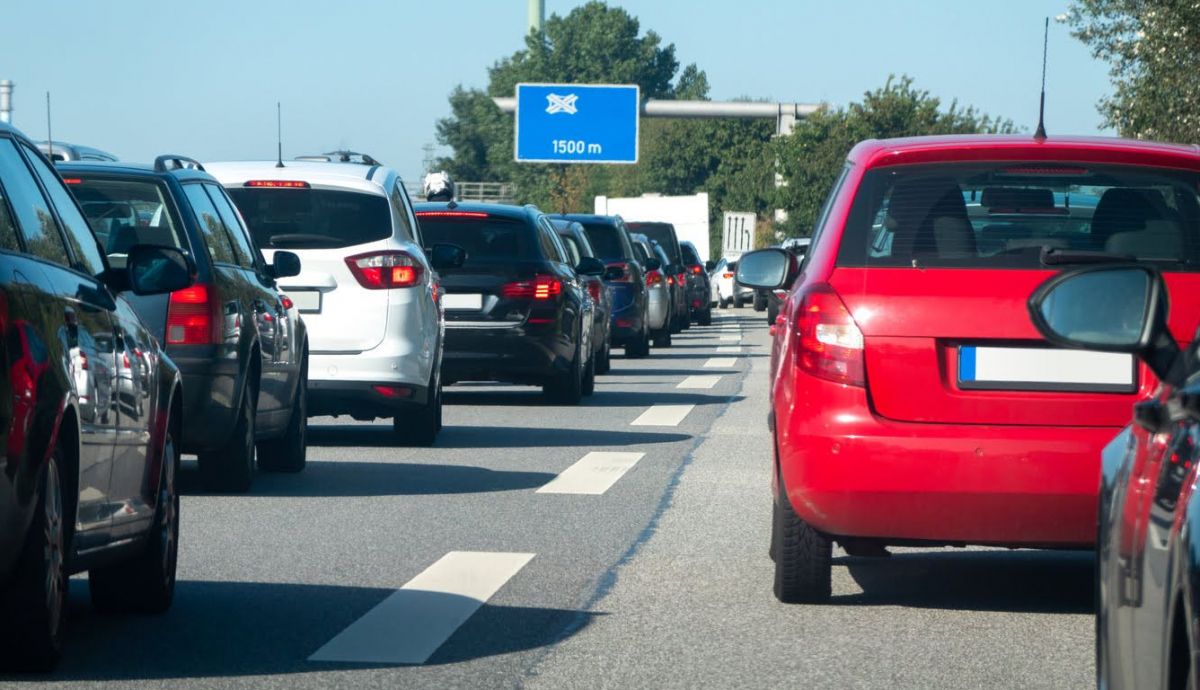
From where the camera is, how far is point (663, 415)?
1791 cm

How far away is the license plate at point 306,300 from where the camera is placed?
1369 cm

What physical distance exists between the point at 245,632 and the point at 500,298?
36.8ft

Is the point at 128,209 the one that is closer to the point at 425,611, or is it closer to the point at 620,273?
the point at 425,611

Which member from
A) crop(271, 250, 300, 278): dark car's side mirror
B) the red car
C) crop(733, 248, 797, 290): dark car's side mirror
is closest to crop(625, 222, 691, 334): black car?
crop(271, 250, 300, 278): dark car's side mirror

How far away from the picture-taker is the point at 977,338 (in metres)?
7.07

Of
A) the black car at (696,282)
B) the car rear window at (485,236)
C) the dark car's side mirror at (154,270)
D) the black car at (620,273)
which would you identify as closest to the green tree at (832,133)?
the black car at (696,282)

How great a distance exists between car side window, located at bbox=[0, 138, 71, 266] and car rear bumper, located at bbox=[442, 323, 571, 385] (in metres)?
11.3

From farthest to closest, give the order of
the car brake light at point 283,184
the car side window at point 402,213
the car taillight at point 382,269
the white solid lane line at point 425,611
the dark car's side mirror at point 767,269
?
the car side window at point 402,213, the car brake light at point 283,184, the car taillight at point 382,269, the dark car's side mirror at point 767,269, the white solid lane line at point 425,611

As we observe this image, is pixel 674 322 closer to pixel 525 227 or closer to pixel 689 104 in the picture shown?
pixel 689 104

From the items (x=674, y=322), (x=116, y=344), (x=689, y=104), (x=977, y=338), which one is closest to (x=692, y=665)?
(x=977, y=338)

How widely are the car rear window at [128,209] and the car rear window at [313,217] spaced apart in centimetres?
279

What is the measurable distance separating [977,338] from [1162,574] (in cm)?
345

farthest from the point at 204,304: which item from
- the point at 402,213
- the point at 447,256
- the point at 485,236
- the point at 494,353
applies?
the point at 485,236

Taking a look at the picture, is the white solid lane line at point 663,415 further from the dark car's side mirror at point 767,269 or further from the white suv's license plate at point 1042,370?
the white suv's license plate at point 1042,370
